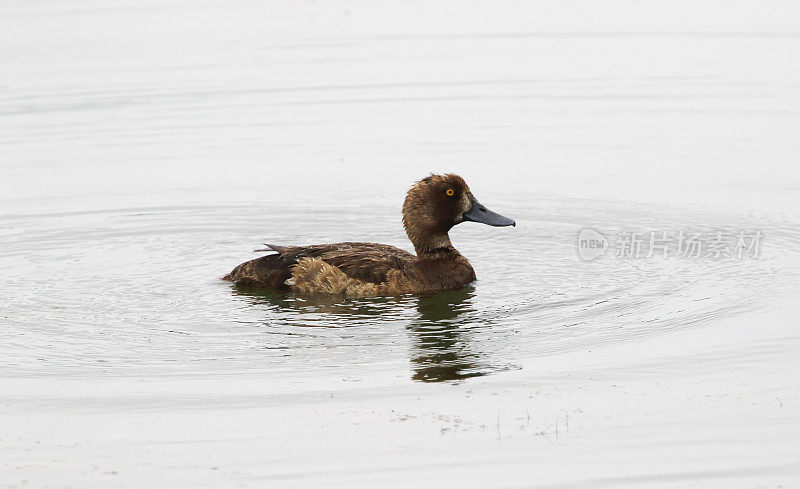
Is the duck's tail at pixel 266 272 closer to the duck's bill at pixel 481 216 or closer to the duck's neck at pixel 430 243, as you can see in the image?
the duck's neck at pixel 430 243

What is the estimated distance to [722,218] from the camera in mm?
13484

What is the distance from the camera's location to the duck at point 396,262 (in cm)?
1137

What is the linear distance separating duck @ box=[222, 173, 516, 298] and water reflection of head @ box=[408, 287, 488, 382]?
0.26 meters

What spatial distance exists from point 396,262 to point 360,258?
13.2 inches

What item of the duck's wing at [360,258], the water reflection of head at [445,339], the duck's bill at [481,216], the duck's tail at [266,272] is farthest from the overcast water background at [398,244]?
the duck's bill at [481,216]

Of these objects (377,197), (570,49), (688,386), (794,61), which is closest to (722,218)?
(377,197)

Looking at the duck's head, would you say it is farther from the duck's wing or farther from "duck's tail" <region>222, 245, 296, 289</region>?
"duck's tail" <region>222, 245, 296, 289</region>

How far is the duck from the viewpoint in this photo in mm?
11367

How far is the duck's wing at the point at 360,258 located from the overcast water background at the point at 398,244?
0.41m

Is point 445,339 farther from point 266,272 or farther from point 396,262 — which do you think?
point 266,272

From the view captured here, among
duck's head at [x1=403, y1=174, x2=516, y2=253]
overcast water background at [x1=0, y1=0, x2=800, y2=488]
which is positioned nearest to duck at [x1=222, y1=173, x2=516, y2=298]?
duck's head at [x1=403, y1=174, x2=516, y2=253]

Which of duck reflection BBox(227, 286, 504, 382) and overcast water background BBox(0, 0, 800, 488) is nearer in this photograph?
overcast water background BBox(0, 0, 800, 488)

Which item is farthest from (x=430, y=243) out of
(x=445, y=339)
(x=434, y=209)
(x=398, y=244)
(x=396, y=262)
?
(x=445, y=339)

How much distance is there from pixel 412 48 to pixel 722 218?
1156 cm
